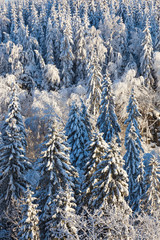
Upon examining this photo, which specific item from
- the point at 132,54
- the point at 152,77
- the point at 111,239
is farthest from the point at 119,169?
the point at 132,54

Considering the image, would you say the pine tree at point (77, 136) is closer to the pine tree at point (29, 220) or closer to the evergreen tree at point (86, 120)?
the evergreen tree at point (86, 120)

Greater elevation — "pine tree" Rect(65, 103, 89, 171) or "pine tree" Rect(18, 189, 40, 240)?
"pine tree" Rect(18, 189, 40, 240)

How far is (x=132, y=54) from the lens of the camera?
145 ft

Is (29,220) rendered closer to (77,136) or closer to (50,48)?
(77,136)

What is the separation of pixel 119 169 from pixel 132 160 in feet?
28.1

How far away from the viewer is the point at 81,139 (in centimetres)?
2348

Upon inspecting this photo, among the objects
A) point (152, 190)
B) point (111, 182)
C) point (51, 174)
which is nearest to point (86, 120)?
point (152, 190)

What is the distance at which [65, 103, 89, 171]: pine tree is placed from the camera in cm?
2320

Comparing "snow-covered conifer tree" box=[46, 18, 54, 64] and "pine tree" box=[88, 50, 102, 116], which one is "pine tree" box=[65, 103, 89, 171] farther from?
"snow-covered conifer tree" box=[46, 18, 54, 64]

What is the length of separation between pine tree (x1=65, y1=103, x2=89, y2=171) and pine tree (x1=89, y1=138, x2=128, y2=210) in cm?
793

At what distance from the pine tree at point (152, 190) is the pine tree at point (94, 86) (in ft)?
50.0

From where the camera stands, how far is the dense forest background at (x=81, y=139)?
42.5 ft

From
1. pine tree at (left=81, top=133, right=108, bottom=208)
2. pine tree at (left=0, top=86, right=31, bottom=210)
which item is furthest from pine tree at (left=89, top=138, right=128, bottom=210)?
pine tree at (left=0, top=86, right=31, bottom=210)

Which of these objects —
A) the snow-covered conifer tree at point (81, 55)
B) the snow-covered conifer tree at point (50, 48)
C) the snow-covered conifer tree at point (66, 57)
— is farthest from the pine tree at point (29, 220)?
the snow-covered conifer tree at point (50, 48)
